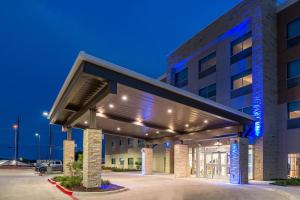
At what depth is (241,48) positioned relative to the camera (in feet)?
116

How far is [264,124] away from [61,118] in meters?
16.0

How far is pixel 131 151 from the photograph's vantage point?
59.8 metres

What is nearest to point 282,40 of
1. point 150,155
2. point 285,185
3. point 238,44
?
point 238,44

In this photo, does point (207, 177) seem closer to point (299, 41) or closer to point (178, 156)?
point (178, 156)

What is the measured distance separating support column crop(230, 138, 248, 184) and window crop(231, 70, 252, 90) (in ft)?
26.9

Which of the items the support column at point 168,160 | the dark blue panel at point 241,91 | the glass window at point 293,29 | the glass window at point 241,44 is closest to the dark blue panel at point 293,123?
the dark blue panel at point 241,91

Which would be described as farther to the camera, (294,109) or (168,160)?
(168,160)

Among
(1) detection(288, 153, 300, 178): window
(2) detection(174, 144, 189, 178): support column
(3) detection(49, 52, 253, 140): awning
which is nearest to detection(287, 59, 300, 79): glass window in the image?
(1) detection(288, 153, 300, 178): window

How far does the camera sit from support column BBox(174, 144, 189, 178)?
33812 mm

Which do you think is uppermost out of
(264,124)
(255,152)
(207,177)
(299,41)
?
(299,41)

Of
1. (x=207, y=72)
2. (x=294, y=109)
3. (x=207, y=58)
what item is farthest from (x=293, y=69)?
(x=207, y=58)

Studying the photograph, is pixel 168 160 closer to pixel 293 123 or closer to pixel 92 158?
pixel 293 123

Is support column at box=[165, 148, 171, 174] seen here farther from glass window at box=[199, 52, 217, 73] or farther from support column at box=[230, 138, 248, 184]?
support column at box=[230, 138, 248, 184]

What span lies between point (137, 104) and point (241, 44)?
1588 cm
